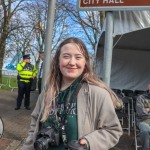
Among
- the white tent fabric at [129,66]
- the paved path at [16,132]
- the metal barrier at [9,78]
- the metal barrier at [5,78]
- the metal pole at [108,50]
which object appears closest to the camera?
the metal pole at [108,50]

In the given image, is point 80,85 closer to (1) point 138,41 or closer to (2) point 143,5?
(2) point 143,5

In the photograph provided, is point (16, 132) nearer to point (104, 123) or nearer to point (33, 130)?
point (33, 130)

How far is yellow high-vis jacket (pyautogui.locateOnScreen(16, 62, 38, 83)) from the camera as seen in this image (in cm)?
1024

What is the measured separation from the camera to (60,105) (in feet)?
6.99

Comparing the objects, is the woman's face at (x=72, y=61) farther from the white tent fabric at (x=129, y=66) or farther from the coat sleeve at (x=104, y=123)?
the white tent fabric at (x=129, y=66)

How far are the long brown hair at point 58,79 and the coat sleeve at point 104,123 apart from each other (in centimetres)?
9

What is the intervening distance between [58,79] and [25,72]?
8110 millimetres

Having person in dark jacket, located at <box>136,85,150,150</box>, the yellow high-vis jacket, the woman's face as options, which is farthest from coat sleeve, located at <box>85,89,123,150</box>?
the yellow high-vis jacket

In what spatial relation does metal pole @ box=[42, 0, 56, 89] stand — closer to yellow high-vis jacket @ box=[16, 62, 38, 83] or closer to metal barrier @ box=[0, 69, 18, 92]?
yellow high-vis jacket @ box=[16, 62, 38, 83]

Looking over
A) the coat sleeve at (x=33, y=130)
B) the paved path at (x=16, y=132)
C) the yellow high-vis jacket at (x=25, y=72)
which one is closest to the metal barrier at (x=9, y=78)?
the yellow high-vis jacket at (x=25, y=72)

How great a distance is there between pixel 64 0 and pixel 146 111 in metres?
15.8

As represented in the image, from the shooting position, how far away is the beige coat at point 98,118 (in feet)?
6.66

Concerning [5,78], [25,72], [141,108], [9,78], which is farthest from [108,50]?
[5,78]

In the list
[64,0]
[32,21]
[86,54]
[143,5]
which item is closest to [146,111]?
[143,5]
